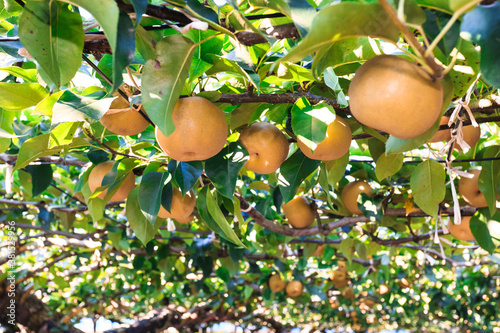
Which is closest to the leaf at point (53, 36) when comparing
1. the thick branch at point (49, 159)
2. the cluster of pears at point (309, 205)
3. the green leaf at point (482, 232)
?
the thick branch at point (49, 159)

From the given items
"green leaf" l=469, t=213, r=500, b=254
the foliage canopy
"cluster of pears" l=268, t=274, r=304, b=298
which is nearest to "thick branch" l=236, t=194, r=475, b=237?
the foliage canopy

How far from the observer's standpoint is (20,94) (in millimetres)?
1040

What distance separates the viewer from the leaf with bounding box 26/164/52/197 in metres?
1.82

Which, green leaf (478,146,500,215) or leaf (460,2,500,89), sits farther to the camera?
green leaf (478,146,500,215)

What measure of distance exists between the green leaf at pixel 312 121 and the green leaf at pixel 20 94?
0.67 metres

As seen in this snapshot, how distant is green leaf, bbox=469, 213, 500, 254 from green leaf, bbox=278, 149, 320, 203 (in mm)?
814

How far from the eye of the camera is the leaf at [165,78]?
2.44 ft

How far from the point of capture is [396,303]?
6254mm

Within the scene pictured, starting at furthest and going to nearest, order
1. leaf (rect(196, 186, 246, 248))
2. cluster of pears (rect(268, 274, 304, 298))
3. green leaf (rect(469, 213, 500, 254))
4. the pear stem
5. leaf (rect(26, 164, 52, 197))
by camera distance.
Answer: cluster of pears (rect(268, 274, 304, 298)) → leaf (rect(26, 164, 52, 197)) → green leaf (rect(469, 213, 500, 254)) → leaf (rect(196, 186, 246, 248)) → the pear stem

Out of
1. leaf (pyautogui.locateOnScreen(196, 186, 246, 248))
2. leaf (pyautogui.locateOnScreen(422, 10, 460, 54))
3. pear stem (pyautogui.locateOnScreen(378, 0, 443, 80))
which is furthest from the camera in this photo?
leaf (pyautogui.locateOnScreen(196, 186, 246, 248))

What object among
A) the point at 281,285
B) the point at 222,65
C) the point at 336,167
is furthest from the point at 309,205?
the point at 281,285

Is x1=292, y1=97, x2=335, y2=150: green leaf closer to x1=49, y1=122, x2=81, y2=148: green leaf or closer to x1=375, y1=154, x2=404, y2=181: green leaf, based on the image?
x1=375, y1=154, x2=404, y2=181: green leaf

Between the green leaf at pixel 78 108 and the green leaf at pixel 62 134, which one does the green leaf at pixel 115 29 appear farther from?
the green leaf at pixel 62 134

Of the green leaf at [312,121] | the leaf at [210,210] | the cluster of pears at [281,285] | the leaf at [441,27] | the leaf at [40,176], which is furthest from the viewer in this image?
the cluster of pears at [281,285]
